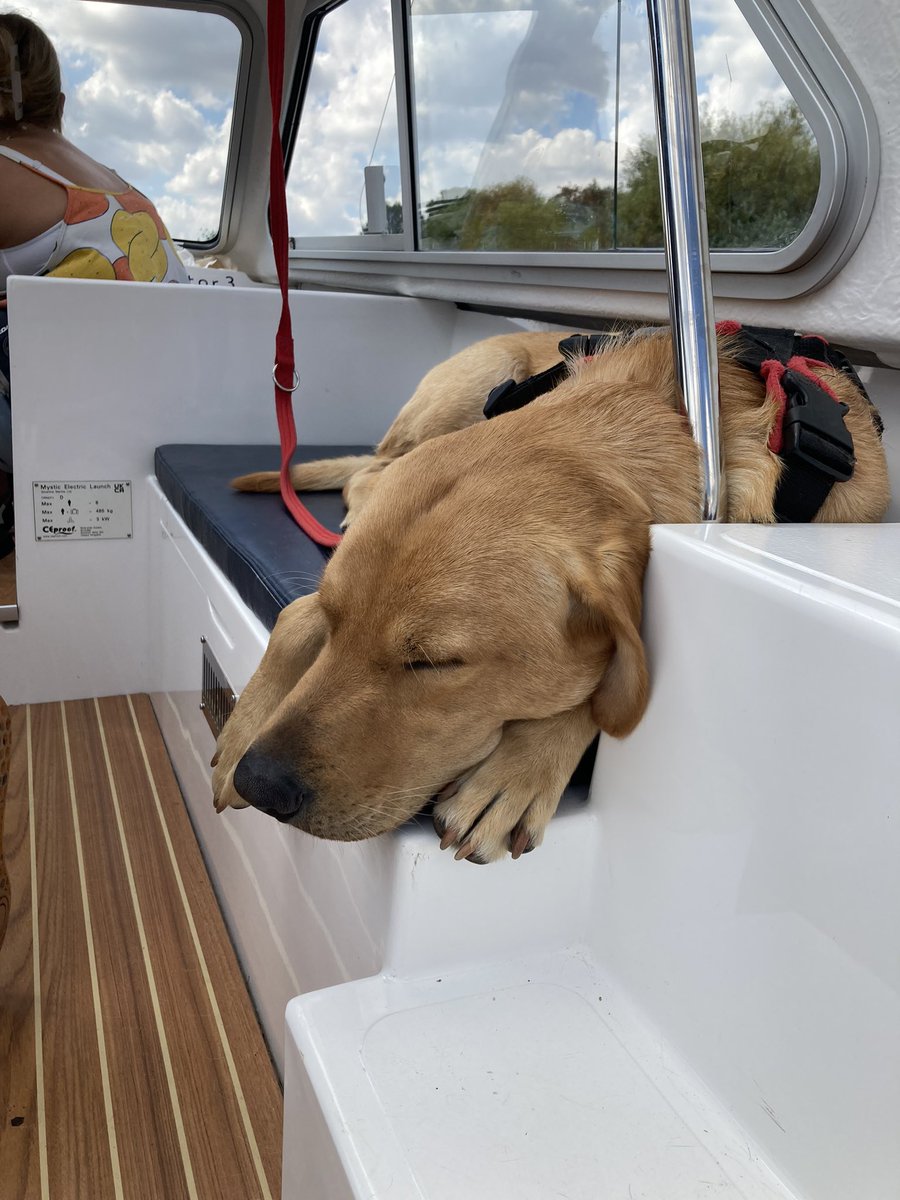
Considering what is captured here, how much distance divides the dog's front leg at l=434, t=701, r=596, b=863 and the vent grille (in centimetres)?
79

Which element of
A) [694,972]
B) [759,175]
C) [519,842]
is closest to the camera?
[694,972]

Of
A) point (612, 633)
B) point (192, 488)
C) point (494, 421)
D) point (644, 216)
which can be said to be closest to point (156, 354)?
point (192, 488)

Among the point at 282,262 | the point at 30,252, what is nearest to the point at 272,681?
the point at 282,262

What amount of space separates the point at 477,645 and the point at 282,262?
105 centimetres

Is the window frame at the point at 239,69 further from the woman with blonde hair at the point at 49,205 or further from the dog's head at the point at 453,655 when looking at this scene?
the dog's head at the point at 453,655

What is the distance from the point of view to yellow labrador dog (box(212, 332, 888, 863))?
909mm

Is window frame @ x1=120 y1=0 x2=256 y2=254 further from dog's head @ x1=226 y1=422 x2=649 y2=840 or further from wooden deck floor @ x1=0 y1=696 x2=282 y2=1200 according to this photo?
dog's head @ x1=226 y1=422 x2=649 y2=840

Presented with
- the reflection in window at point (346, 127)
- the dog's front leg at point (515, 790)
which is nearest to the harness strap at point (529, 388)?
the dog's front leg at point (515, 790)

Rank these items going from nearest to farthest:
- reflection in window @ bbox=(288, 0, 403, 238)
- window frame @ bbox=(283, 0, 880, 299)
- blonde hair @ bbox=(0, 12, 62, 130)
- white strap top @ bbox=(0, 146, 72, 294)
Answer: window frame @ bbox=(283, 0, 880, 299) < white strap top @ bbox=(0, 146, 72, 294) < blonde hair @ bbox=(0, 12, 62, 130) < reflection in window @ bbox=(288, 0, 403, 238)

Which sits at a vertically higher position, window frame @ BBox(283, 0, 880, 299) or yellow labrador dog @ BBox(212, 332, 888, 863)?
window frame @ BBox(283, 0, 880, 299)

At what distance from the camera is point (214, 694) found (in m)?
1.84

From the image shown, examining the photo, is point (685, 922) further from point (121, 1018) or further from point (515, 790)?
point (121, 1018)

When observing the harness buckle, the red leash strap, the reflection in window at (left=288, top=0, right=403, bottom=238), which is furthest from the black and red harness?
the reflection in window at (left=288, top=0, right=403, bottom=238)

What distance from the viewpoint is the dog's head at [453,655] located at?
0.91 m
